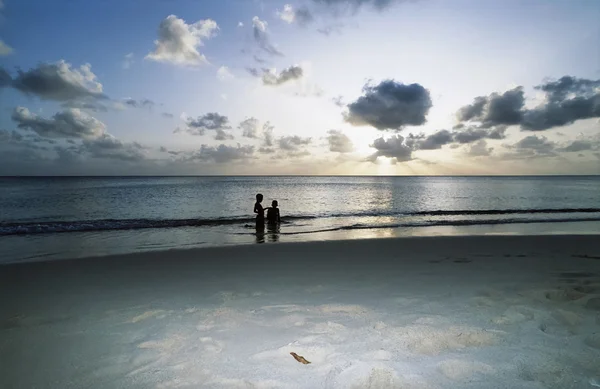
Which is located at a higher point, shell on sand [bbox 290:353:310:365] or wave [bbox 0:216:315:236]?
shell on sand [bbox 290:353:310:365]

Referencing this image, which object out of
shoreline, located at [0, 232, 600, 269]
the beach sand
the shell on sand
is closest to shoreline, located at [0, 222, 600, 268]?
shoreline, located at [0, 232, 600, 269]

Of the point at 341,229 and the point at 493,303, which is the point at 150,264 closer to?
the point at 493,303

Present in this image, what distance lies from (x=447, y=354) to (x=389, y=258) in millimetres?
5785

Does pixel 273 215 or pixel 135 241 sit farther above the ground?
pixel 273 215

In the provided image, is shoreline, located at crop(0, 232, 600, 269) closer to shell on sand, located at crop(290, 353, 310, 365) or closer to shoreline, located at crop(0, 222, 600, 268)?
shoreline, located at crop(0, 222, 600, 268)

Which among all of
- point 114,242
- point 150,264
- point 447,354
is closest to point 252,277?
point 150,264

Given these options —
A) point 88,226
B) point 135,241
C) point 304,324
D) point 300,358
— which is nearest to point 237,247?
point 135,241

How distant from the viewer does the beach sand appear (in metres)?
3.28

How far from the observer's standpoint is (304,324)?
15.0 ft

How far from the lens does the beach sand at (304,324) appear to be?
10.8 ft

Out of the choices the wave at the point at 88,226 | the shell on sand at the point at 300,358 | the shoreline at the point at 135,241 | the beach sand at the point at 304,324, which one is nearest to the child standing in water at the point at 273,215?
the shoreline at the point at 135,241

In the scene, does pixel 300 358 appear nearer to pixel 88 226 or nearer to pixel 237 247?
pixel 237 247

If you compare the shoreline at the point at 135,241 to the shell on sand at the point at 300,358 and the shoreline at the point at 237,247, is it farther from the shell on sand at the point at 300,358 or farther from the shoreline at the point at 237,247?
the shell on sand at the point at 300,358

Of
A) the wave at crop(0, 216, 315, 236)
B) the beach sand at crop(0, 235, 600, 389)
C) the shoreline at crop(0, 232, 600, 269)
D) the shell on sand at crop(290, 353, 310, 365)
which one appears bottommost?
the wave at crop(0, 216, 315, 236)
